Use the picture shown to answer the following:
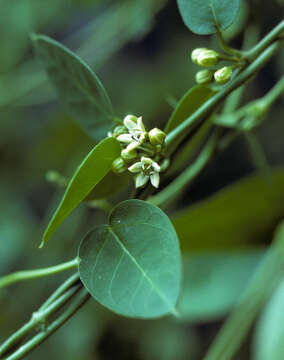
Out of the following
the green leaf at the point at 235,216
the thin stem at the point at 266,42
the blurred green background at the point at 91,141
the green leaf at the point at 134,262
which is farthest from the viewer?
the blurred green background at the point at 91,141

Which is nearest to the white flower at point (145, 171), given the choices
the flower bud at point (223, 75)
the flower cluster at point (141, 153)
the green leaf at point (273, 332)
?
the flower cluster at point (141, 153)

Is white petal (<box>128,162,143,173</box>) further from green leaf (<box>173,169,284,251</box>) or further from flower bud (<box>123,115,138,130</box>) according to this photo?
green leaf (<box>173,169,284,251</box>)

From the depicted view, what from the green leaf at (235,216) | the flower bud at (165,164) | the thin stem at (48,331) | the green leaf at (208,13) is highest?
the green leaf at (208,13)

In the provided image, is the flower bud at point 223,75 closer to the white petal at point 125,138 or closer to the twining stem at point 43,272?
Result: the white petal at point 125,138

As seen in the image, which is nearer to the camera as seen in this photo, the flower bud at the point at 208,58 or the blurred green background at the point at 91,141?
the flower bud at the point at 208,58

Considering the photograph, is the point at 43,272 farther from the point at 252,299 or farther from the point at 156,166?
the point at 252,299

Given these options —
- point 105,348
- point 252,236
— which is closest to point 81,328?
point 105,348

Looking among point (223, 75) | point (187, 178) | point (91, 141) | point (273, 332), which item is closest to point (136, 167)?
point (223, 75)

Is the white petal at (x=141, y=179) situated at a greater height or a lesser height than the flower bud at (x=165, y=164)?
greater
